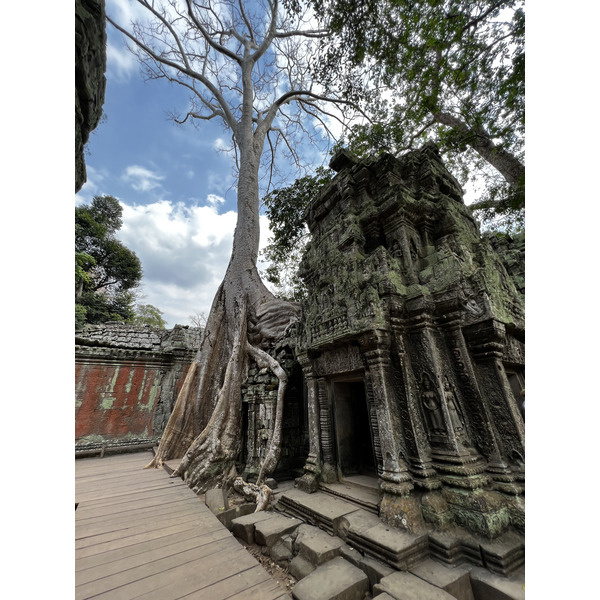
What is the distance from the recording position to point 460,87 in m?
4.45

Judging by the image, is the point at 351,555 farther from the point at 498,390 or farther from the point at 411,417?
the point at 498,390

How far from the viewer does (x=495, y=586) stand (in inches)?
80.7

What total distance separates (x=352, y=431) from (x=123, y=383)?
6347 mm

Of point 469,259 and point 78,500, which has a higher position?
point 469,259

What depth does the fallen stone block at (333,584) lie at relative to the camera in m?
1.98

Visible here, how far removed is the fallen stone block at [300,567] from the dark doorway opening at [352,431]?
1.50m

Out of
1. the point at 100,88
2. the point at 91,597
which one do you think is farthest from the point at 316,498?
the point at 100,88

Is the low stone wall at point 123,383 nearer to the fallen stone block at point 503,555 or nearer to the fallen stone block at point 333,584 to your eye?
the fallen stone block at point 333,584

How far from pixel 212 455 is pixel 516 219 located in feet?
28.8

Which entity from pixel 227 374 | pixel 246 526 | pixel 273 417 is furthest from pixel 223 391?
pixel 246 526

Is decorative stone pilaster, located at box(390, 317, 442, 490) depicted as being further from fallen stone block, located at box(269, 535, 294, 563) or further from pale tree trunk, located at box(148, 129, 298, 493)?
pale tree trunk, located at box(148, 129, 298, 493)

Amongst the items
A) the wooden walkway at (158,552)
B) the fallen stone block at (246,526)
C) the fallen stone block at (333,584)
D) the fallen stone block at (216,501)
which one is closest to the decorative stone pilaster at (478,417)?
the fallen stone block at (333,584)

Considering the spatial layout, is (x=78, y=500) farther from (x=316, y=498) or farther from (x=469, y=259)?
(x=469, y=259)

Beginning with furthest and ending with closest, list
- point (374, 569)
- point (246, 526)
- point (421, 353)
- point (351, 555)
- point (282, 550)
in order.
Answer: point (421, 353)
point (246, 526)
point (282, 550)
point (351, 555)
point (374, 569)
